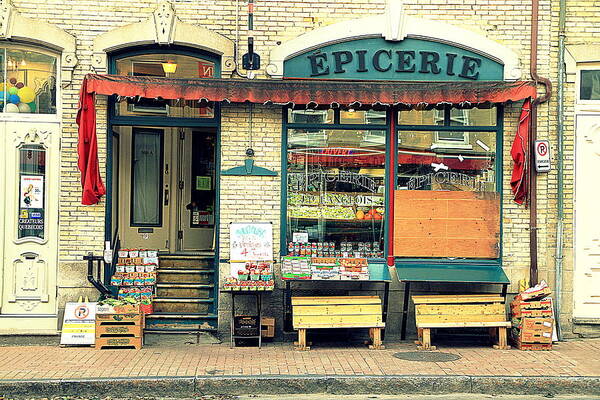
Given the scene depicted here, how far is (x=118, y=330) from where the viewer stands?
38.3 ft

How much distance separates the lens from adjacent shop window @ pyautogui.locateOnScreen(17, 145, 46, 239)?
12.3m

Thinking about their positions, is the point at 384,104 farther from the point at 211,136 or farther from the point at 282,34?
the point at 211,136

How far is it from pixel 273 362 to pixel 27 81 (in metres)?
5.28

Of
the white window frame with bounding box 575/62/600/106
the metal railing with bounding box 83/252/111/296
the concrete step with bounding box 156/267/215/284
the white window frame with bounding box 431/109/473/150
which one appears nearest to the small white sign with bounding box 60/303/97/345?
the metal railing with bounding box 83/252/111/296

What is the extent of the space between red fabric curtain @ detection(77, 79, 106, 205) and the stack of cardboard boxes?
5.94 metres

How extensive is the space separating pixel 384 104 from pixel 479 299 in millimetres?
2947

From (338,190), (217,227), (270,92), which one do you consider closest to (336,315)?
(338,190)

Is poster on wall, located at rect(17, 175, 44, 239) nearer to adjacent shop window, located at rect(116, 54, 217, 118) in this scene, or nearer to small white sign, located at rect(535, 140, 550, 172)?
adjacent shop window, located at rect(116, 54, 217, 118)

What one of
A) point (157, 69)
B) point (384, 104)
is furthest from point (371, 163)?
point (157, 69)

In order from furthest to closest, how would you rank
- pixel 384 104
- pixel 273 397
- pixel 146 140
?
pixel 146 140, pixel 384 104, pixel 273 397

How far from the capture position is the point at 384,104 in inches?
471

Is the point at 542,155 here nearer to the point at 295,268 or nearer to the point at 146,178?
the point at 295,268

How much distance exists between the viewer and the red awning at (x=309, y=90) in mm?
11773

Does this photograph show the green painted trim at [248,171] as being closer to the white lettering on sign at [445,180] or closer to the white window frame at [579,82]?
the white lettering on sign at [445,180]
